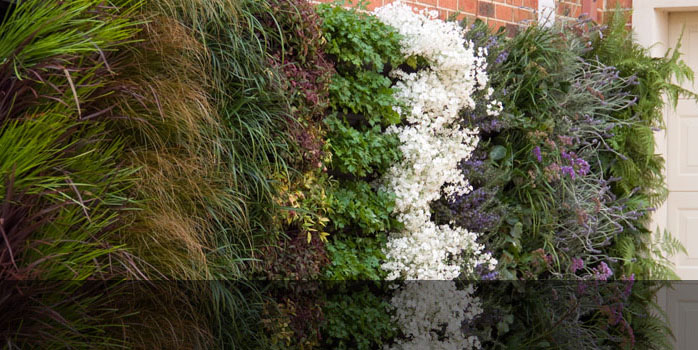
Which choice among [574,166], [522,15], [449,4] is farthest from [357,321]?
[522,15]

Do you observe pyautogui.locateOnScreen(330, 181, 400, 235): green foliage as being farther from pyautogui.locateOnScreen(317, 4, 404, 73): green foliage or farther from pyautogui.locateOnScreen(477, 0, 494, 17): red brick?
pyautogui.locateOnScreen(477, 0, 494, 17): red brick

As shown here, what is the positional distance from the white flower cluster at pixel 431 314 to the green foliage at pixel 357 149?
1.84 ft

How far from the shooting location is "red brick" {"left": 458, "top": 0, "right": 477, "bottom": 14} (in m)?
5.33

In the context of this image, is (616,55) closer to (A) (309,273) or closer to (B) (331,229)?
(B) (331,229)

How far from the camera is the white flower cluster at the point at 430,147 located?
152 inches

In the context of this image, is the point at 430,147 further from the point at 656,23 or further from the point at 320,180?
the point at 656,23

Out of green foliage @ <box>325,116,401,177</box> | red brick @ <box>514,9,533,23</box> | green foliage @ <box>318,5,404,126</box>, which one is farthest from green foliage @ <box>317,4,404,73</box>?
red brick @ <box>514,9,533,23</box>

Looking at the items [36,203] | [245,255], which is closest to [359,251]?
[245,255]

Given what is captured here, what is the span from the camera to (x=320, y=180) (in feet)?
11.5

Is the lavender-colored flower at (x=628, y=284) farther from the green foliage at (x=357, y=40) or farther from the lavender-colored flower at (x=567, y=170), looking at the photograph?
the green foliage at (x=357, y=40)

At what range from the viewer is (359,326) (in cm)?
370

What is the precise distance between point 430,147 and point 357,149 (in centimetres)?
45

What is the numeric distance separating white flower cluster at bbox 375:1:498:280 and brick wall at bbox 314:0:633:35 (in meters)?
0.63

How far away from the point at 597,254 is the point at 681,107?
1.90 metres
